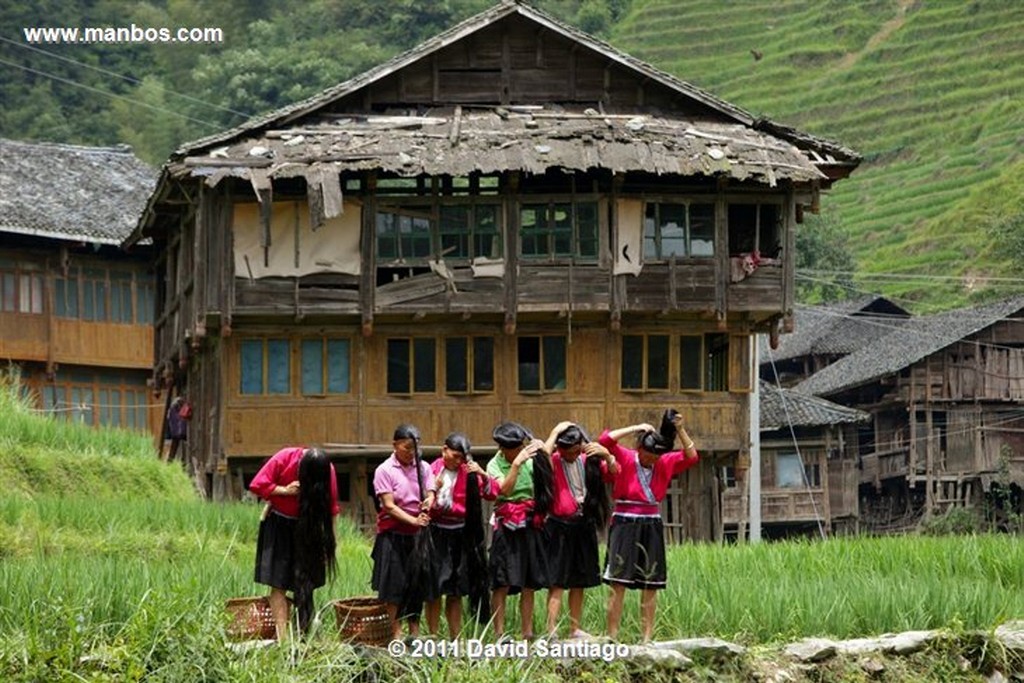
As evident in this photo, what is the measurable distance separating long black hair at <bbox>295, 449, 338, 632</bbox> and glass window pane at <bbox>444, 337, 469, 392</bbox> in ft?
56.3

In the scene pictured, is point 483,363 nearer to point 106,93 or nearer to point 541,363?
point 541,363

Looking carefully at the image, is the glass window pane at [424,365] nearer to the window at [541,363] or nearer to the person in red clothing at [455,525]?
the window at [541,363]

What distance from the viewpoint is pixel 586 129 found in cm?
3158

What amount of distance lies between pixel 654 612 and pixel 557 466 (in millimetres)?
1386

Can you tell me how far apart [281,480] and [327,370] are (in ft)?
56.3

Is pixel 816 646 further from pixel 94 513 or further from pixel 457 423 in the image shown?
pixel 457 423

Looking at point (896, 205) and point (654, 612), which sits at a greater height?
point (896, 205)

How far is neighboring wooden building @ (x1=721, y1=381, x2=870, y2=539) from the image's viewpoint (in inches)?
2076

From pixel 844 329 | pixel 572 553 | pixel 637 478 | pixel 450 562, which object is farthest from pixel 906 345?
pixel 450 562

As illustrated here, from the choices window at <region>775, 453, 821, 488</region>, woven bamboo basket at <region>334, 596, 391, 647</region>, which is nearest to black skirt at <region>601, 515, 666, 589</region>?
woven bamboo basket at <region>334, 596, 391, 647</region>

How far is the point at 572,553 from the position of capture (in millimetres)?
16391

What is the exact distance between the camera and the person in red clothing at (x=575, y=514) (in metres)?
16.3

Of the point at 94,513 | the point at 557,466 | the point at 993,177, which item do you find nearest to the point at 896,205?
the point at 993,177

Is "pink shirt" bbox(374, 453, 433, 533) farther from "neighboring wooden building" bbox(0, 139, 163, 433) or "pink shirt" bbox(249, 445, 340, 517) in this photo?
"neighboring wooden building" bbox(0, 139, 163, 433)
